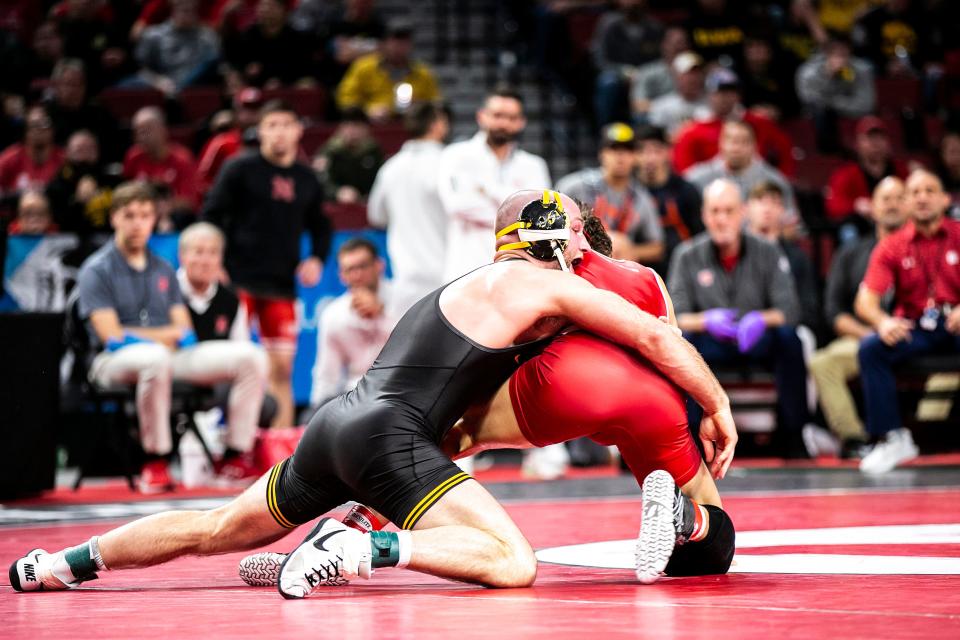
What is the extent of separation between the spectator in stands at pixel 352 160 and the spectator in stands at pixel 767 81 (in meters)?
3.28

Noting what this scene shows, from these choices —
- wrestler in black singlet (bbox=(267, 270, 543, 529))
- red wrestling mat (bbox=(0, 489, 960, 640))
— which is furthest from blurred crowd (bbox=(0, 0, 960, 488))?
wrestler in black singlet (bbox=(267, 270, 543, 529))

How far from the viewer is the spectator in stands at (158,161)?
11.0 meters

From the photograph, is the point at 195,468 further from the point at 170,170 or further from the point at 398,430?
the point at 398,430

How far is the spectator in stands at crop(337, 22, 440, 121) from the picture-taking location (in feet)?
39.7

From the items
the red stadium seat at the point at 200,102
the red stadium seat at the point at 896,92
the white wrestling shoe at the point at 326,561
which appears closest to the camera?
the white wrestling shoe at the point at 326,561

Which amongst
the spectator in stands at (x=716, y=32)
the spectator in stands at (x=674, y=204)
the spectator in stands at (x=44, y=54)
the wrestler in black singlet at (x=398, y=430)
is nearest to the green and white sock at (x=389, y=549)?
the wrestler in black singlet at (x=398, y=430)

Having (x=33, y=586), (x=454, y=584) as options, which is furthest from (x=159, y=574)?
(x=454, y=584)

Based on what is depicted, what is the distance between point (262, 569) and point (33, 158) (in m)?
8.19

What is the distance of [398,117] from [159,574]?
7.79 meters

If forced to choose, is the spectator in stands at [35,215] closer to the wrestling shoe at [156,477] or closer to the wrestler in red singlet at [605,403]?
the wrestling shoe at [156,477]

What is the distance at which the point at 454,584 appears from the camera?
4086mm

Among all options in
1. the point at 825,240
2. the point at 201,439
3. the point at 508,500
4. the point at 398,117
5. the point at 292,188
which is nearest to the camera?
the point at 508,500

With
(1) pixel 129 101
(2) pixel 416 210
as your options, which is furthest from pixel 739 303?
(1) pixel 129 101

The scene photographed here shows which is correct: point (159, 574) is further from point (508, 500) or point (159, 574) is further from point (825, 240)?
point (825, 240)
